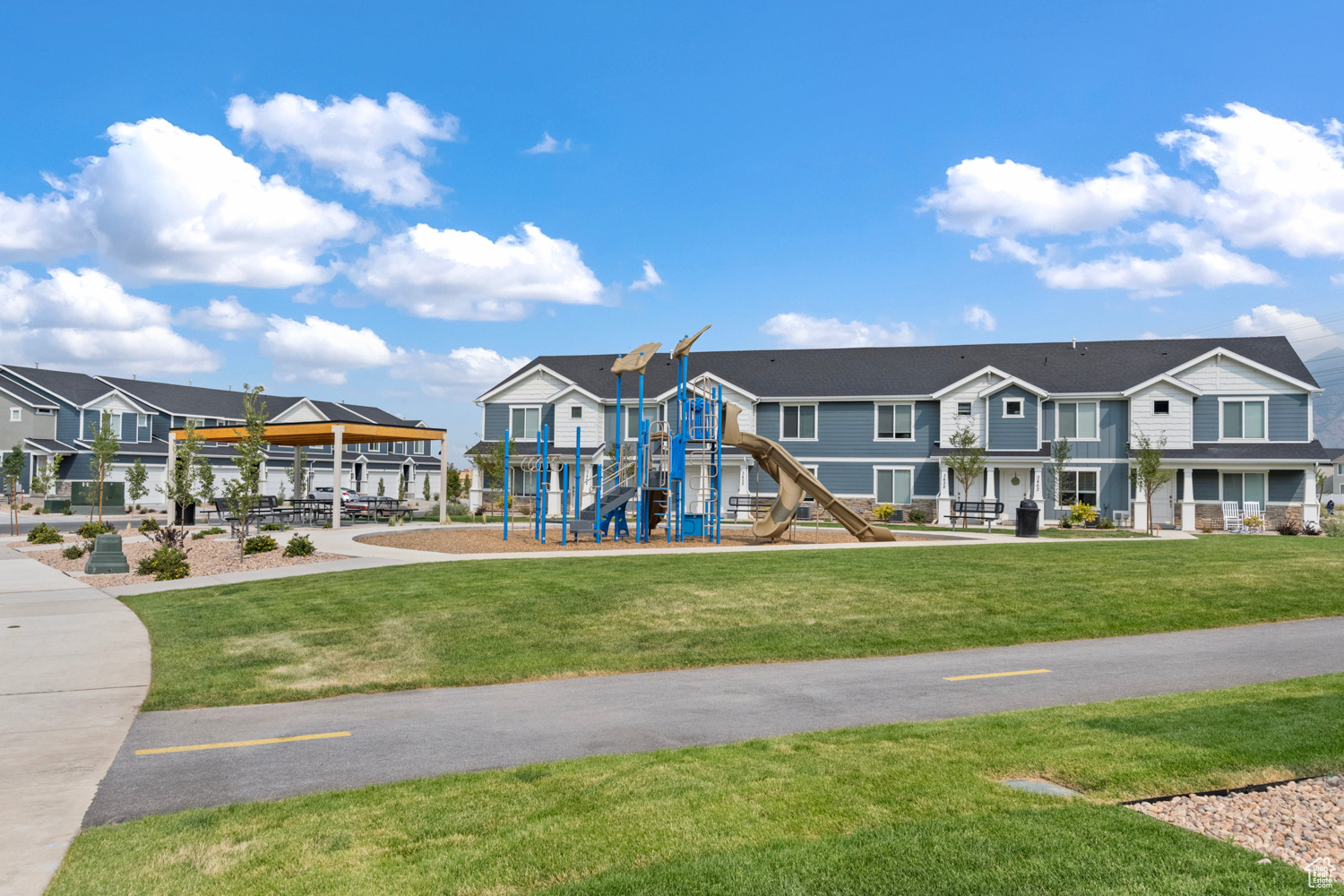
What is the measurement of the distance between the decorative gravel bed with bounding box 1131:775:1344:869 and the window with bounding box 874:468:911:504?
3428cm

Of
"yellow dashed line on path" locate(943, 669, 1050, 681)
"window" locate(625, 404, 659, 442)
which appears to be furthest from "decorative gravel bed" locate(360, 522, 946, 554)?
"window" locate(625, 404, 659, 442)

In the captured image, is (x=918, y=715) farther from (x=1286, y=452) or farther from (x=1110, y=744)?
(x=1286, y=452)

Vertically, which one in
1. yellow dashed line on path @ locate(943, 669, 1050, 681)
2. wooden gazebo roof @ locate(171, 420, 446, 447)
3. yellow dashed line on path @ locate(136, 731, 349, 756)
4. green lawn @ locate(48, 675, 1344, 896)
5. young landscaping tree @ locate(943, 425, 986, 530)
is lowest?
yellow dashed line on path @ locate(943, 669, 1050, 681)

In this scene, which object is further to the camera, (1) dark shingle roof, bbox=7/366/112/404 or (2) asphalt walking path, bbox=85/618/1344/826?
(1) dark shingle roof, bbox=7/366/112/404

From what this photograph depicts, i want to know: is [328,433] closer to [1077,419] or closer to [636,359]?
[636,359]

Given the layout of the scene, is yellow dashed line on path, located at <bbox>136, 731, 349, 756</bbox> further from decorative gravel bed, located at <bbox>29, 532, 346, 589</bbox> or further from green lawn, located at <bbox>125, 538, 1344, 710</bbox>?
decorative gravel bed, located at <bbox>29, 532, 346, 589</bbox>

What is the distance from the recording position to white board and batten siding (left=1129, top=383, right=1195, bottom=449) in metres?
36.9

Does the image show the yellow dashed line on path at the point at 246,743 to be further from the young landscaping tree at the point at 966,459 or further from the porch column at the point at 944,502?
the porch column at the point at 944,502

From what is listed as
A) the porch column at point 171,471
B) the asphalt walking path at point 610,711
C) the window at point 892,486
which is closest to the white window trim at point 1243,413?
the window at point 892,486

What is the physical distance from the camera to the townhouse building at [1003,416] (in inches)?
1422

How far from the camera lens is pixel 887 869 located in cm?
462

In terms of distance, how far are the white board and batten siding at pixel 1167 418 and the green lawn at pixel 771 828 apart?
32.7m

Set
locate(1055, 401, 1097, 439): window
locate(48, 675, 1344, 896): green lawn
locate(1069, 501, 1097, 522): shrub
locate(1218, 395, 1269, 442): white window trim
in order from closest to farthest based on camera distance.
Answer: locate(48, 675, 1344, 896): green lawn
locate(1069, 501, 1097, 522): shrub
locate(1218, 395, 1269, 442): white window trim
locate(1055, 401, 1097, 439): window

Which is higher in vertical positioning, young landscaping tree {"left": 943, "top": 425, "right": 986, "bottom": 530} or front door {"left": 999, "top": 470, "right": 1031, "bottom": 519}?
young landscaping tree {"left": 943, "top": 425, "right": 986, "bottom": 530}
